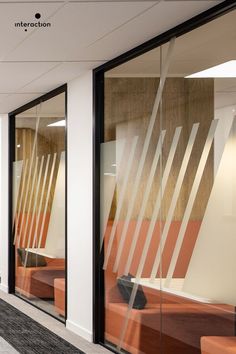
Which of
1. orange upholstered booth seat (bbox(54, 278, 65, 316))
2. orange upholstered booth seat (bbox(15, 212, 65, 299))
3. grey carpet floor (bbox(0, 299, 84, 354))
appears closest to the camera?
grey carpet floor (bbox(0, 299, 84, 354))

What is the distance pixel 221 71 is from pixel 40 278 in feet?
16.4

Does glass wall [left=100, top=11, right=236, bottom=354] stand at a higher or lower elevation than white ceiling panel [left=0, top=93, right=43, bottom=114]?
lower

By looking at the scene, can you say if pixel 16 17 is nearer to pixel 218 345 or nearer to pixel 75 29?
pixel 75 29

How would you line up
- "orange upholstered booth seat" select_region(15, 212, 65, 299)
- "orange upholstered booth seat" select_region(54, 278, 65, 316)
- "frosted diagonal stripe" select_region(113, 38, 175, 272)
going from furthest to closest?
"orange upholstered booth seat" select_region(15, 212, 65, 299), "orange upholstered booth seat" select_region(54, 278, 65, 316), "frosted diagonal stripe" select_region(113, 38, 175, 272)

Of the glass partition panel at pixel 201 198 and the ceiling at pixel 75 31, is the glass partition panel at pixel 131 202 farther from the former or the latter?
the ceiling at pixel 75 31

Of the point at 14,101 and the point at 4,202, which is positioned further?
the point at 4,202

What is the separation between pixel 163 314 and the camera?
5262 mm

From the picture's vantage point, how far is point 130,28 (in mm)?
5250

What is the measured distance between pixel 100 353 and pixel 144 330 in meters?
0.87

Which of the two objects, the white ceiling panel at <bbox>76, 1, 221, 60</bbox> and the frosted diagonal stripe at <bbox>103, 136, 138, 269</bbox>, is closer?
the white ceiling panel at <bbox>76, 1, 221, 60</bbox>

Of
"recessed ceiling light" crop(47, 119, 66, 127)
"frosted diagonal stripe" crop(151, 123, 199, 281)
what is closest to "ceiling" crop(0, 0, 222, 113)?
"recessed ceiling light" crop(47, 119, 66, 127)

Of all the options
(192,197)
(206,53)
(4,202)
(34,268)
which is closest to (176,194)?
(192,197)

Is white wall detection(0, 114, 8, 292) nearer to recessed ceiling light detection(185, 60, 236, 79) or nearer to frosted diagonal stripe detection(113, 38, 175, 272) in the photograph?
frosted diagonal stripe detection(113, 38, 175, 272)

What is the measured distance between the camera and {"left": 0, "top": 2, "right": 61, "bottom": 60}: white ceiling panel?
4605 millimetres
